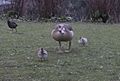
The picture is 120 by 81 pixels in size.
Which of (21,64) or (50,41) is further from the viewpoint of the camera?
(50,41)

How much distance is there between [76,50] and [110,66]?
2.07 meters

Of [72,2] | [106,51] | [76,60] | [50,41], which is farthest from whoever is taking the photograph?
[72,2]

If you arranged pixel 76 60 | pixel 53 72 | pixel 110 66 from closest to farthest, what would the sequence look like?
pixel 53 72
pixel 110 66
pixel 76 60

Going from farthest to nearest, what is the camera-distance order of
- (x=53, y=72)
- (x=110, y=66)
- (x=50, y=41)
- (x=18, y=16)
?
(x=18, y=16), (x=50, y=41), (x=110, y=66), (x=53, y=72)

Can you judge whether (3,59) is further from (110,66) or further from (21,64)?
(110,66)

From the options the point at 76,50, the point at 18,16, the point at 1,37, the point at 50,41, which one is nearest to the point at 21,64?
the point at 76,50

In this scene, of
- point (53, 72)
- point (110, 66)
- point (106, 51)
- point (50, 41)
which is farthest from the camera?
point (50, 41)

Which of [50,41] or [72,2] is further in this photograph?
[72,2]

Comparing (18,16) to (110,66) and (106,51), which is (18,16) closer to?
(106,51)

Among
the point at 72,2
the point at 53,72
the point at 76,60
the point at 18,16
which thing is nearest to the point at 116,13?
the point at 72,2

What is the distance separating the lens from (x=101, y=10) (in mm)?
19938

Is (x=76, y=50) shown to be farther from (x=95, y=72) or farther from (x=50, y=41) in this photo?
(x=95, y=72)

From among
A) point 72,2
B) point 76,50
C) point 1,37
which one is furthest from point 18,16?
point 76,50

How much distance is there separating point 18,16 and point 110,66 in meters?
13.3
